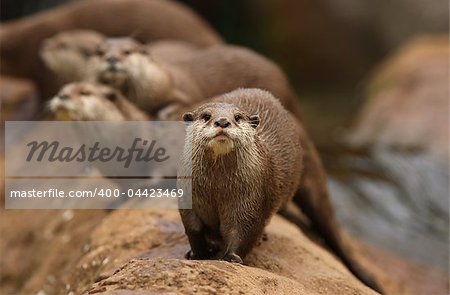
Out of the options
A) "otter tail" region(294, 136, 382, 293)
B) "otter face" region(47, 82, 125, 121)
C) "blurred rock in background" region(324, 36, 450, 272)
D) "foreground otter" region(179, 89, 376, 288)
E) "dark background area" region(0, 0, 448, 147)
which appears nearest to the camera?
"foreground otter" region(179, 89, 376, 288)

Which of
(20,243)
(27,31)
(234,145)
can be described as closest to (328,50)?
(27,31)

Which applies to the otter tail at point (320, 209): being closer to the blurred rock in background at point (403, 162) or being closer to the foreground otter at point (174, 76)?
the foreground otter at point (174, 76)

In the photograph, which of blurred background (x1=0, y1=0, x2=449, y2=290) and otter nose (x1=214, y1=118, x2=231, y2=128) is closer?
otter nose (x1=214, y1=118, x2=231, y2=128)

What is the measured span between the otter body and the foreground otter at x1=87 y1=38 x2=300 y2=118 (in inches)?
67.8

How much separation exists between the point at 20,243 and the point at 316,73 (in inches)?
305

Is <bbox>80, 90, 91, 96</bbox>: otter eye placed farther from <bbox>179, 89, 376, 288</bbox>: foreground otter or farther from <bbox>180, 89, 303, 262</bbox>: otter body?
<bbox>180, 89, 303, 262</bbox>: otter body

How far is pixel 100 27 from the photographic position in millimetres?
7301

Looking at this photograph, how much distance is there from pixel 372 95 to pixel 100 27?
11.4ft

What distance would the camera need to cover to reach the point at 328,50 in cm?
1225

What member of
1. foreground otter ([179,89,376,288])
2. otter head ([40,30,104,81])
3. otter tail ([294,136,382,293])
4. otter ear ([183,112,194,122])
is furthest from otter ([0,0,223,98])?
otter ear ([183,112,194,122])

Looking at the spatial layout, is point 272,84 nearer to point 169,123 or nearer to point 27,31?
point 169,123

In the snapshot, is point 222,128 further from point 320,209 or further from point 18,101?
point 18,101

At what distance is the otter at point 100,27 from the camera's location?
7.19 metres

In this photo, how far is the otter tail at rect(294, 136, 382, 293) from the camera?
4453 millimetres
